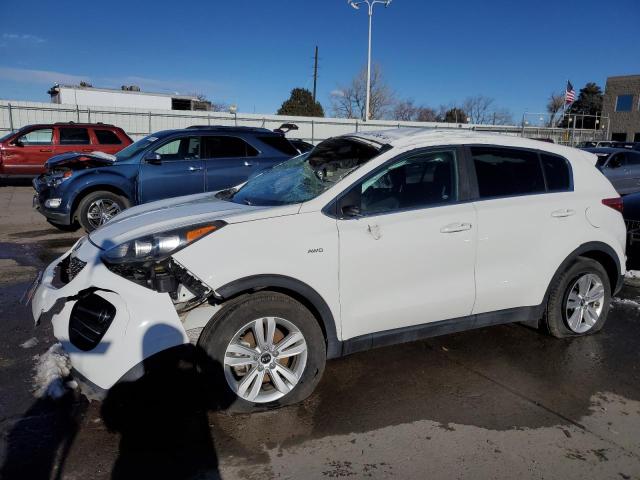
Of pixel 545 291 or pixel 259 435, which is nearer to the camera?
pixel 259 435

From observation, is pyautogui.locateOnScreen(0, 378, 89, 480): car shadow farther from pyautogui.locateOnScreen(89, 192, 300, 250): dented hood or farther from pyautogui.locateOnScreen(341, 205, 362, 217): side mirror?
pyautogui.locateOnScreen(341, 205, 362, 217): side mirror

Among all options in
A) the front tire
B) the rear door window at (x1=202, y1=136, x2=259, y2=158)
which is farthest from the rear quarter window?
the rear door window at (x1=202, y1=136, x2=259, y2=158)

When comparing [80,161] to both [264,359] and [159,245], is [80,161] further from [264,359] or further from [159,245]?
[264,359]

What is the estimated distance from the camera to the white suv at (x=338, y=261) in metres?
3.05

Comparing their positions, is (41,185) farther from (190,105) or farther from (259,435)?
(190,105)

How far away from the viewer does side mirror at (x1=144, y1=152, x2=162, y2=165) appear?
8172 millimetres

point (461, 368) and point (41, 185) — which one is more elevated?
point (41, 185)

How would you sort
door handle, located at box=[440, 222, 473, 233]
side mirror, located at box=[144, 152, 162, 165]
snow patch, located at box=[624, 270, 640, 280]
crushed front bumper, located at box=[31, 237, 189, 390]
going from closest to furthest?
crushed front bumper, located at box=[31, 237, 189, 390], door handle, located at box=[440, 222, 473, 233], snow patch, located at box=[624, 270, 640, 280], side mirror, located at box=[144, 152, 162, 165]

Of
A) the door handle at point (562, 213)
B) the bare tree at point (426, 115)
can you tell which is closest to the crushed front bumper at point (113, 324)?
the door handle at point (562, 213)

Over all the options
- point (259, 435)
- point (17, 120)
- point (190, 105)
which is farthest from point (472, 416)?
point (190, 105)

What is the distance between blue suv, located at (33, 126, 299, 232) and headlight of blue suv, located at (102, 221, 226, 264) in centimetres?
536

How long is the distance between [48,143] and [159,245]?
46.5 feet

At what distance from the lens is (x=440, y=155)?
3.83 metres

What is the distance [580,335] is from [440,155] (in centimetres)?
221
